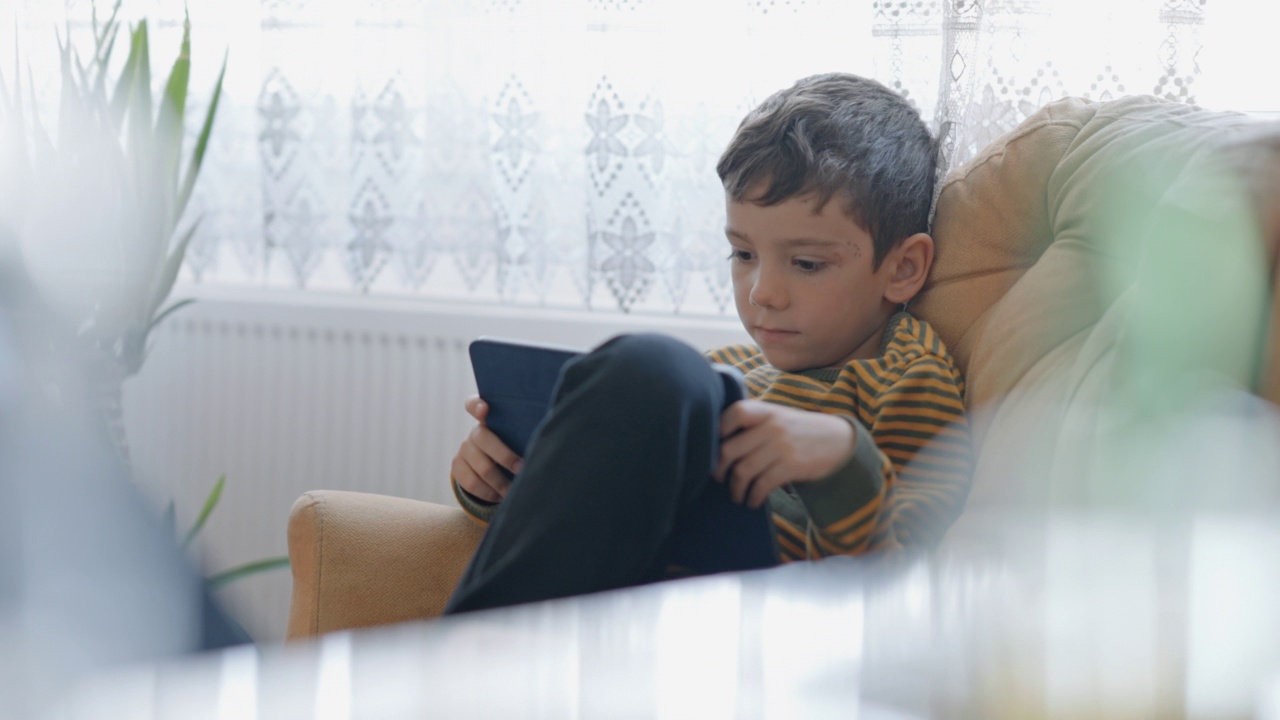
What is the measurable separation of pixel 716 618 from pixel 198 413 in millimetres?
1910

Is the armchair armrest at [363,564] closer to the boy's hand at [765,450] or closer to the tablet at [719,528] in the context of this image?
the tablet at [719,528]

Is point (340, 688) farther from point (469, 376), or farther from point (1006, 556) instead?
point (469, 376)

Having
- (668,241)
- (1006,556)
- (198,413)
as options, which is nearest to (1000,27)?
(668,241)

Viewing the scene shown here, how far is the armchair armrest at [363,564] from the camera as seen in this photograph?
111 cm

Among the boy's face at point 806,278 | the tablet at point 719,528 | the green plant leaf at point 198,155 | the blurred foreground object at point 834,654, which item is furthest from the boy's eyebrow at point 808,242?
the green plant leaf at point 198,155

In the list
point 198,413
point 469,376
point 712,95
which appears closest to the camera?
point 712,95

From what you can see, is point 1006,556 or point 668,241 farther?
point 668,241

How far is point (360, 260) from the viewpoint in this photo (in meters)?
2.13

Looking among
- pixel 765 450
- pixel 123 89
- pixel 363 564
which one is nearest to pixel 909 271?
pixel 765 450

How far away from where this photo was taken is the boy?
0.86 m

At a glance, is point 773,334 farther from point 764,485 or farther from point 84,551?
point 84,551

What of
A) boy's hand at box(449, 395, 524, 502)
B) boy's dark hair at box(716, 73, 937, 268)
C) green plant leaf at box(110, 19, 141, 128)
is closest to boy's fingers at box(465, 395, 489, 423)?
boy's hand at box(449, 395, 524, 502)

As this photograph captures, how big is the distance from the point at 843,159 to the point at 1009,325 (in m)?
0.24

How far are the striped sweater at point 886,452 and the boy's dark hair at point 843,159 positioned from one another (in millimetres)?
121
